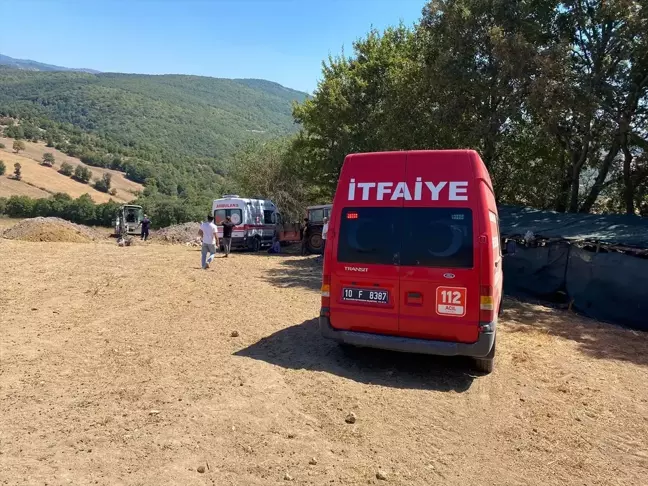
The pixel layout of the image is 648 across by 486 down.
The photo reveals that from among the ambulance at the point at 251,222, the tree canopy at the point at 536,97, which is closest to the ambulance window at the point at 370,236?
the tree canopy at the point at 536,97

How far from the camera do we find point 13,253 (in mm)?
16453

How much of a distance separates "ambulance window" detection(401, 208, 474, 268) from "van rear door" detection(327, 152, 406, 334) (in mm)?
134

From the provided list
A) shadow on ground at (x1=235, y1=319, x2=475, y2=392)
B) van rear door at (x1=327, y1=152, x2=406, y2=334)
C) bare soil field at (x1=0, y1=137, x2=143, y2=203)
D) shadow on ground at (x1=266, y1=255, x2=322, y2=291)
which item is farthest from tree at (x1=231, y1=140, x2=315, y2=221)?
bare soil field at (x1=0, y1=137, x2=143, y2=203)

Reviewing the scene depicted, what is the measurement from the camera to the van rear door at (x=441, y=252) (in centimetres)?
528

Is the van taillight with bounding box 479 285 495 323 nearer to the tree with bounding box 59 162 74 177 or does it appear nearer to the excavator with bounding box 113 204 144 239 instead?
the excavator with bounding box 113 204 144 239

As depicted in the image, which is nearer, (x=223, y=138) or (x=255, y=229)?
(x=255, y=229)

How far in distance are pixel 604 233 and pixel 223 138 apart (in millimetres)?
147071

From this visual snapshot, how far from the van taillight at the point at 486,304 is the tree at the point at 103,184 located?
88915mm

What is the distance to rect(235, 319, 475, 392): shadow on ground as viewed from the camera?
5.50 m

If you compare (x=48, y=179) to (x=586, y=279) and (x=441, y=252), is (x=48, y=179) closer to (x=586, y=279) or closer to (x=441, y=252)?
(x=586, y=279)

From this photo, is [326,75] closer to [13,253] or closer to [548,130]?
[548,130]

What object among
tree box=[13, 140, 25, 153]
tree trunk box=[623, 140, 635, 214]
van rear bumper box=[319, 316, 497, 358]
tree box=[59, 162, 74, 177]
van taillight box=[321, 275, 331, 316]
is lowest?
van rear bumper box=[319, 316, 497, 358]

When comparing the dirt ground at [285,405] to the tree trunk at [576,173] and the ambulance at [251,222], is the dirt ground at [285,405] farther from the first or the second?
the ambulance at [251,222]

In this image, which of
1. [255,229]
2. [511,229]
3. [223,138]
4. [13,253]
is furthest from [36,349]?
[223,138]
